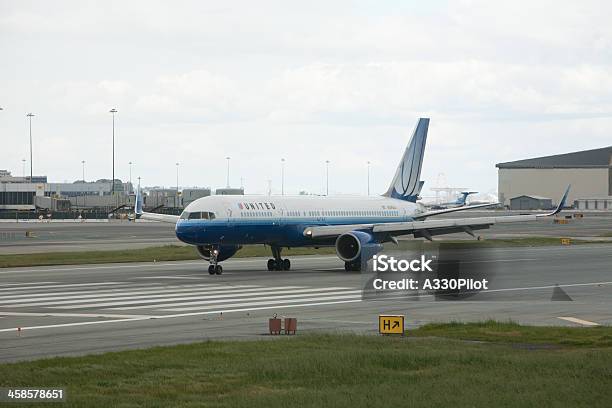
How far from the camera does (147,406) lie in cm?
1642

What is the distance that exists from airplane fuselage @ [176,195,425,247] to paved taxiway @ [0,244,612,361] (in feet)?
5.66

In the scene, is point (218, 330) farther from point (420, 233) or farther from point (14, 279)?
point (420, 233)

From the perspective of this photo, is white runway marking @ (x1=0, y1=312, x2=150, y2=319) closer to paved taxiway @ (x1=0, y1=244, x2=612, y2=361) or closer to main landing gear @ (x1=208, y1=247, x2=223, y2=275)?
paved taxiway @ (x1=0, y1=244, x2=612, y2=361)

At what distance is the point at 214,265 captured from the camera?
50.0 m

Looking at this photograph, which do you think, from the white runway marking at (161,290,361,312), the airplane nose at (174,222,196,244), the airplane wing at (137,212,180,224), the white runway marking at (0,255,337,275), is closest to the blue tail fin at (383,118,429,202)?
the white runway marking at (0,255,337,275)

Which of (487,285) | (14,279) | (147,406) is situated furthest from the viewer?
(14,279)

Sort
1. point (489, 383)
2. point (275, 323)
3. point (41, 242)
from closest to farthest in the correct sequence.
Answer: point (489, 383)
point (275, 323)
point (41, 242)

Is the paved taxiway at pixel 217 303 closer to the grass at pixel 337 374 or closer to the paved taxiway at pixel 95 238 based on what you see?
the grass at pixel 337 374

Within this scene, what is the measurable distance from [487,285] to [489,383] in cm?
2662

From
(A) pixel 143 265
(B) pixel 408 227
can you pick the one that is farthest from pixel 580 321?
(A) pixel 143 265

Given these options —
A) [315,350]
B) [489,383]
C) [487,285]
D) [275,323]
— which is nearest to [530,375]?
[489,383]

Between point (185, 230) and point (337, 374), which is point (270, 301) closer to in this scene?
point (185, 230)

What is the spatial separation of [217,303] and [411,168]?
2852cm

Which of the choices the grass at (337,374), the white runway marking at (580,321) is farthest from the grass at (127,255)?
the grass at (337,374)
